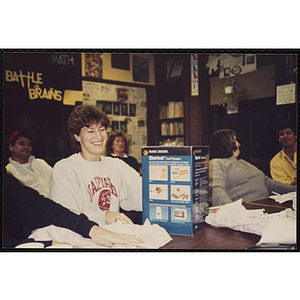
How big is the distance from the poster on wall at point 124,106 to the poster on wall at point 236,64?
21.1 inches

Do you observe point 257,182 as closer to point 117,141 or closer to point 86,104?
point 117,141

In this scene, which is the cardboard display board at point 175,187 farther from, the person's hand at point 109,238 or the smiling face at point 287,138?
the smiling face at point 287,138

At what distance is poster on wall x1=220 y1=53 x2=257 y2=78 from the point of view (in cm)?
172

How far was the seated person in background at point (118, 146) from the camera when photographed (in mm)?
1728

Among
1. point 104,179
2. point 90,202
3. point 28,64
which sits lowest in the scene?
point 90,202

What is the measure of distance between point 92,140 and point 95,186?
28cm

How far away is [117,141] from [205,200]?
643mm

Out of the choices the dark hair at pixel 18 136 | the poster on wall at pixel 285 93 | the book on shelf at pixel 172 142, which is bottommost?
the book on shelf at pixel 172 142

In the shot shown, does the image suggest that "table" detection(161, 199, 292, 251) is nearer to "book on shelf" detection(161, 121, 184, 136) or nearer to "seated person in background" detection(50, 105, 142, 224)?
"seated person in background" detection(50, 105, 142, 224)

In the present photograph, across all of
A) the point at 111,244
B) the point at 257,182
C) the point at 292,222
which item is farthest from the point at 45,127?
the point at 292,222

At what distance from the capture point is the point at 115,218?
5.52 feet

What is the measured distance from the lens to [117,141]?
1.74 m

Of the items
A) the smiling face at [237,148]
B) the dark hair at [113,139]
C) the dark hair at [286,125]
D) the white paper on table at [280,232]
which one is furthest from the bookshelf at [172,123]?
the white paper on table at [280,232]

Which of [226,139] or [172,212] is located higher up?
[226,139]
